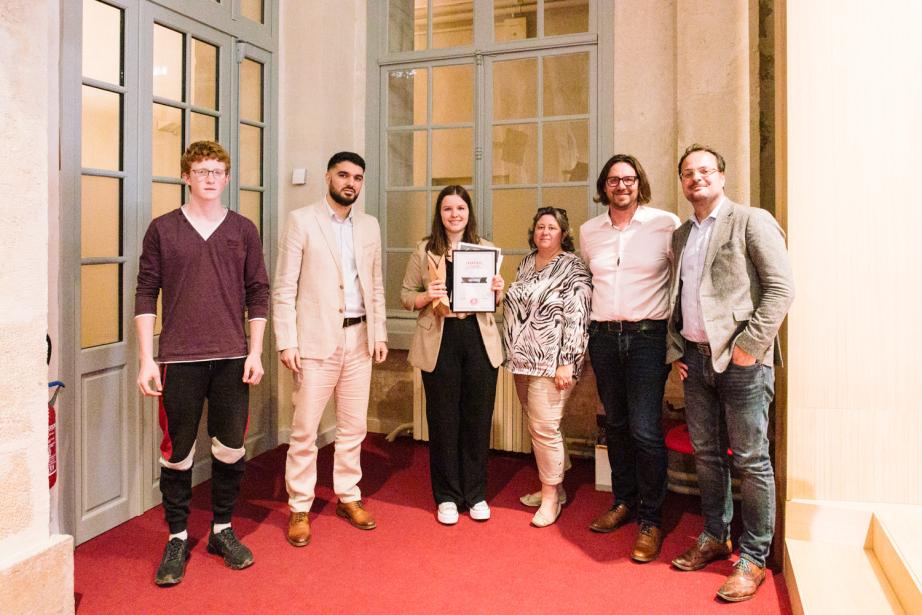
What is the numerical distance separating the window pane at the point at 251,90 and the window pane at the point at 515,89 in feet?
5.10

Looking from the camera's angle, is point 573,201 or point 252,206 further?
point 573,201

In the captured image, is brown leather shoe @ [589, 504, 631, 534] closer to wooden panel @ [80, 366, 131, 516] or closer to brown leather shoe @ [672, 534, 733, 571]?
brown leather shoe @ [672, 534, 733, 571]

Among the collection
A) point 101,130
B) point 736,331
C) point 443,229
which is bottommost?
point 736,331

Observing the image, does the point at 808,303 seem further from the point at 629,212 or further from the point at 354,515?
the point at 354,515

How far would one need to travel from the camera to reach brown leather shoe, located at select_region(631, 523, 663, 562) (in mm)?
3035

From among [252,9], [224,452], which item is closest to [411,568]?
[224,452]

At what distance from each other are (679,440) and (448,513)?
119 cm

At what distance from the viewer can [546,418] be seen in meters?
3.40

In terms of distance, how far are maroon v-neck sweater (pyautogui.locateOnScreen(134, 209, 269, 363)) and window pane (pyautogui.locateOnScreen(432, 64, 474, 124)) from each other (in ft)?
8.15

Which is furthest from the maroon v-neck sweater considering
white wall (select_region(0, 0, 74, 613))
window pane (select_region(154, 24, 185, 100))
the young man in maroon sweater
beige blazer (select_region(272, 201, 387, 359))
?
window pane (select_region(154, 24, 185, 100))

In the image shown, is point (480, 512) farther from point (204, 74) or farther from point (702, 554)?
point (204, 74)

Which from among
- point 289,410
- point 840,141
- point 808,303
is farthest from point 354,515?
point 840,141

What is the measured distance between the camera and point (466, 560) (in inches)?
120

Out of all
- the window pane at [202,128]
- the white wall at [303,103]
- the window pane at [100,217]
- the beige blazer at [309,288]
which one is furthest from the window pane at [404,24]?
the window pane at [100,217]
